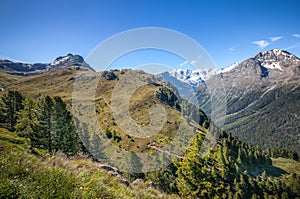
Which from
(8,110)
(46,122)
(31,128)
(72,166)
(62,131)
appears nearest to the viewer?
(72,166)

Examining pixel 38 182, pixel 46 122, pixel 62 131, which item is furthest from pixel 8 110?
pixel 38 182

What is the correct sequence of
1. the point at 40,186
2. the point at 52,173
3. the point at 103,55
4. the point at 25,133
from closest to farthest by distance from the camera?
the point at 40,186
the point at 52,173
the point at 103,55
the point at 25,133

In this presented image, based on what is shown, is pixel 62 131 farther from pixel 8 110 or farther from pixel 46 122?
pixel 8 110

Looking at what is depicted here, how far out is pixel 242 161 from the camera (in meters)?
155

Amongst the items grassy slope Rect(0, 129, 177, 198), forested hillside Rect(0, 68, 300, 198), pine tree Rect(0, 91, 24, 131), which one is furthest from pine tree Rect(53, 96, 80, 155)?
grassy slope Rect(0, 129, 177, 198)

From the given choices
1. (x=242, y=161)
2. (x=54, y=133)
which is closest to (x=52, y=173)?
(x=54, y=133)

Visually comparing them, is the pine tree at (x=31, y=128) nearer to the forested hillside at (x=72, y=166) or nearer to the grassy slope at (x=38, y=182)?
the forested hillside at (x=72, y=166)

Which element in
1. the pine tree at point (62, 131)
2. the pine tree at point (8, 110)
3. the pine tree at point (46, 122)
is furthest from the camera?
the pine tree at point (8, 110)

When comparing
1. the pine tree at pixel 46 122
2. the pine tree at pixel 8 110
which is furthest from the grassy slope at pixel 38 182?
the pine tree at pixel 8 110

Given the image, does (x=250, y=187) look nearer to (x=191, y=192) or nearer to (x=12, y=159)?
(x=191, y=192)

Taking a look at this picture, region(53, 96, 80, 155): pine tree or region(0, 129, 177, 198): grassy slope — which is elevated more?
region(0, 129, 177, 198): grassy slope

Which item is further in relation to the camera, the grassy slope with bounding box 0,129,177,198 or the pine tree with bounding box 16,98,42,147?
the pine tree with bounding box 16,98,42,147

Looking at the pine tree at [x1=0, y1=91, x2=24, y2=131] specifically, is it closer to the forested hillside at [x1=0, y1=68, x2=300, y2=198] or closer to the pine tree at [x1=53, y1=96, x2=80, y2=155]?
the forested hillside at [x1=0, y1=68, x2=300, y2=198]

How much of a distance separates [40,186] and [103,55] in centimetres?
994
